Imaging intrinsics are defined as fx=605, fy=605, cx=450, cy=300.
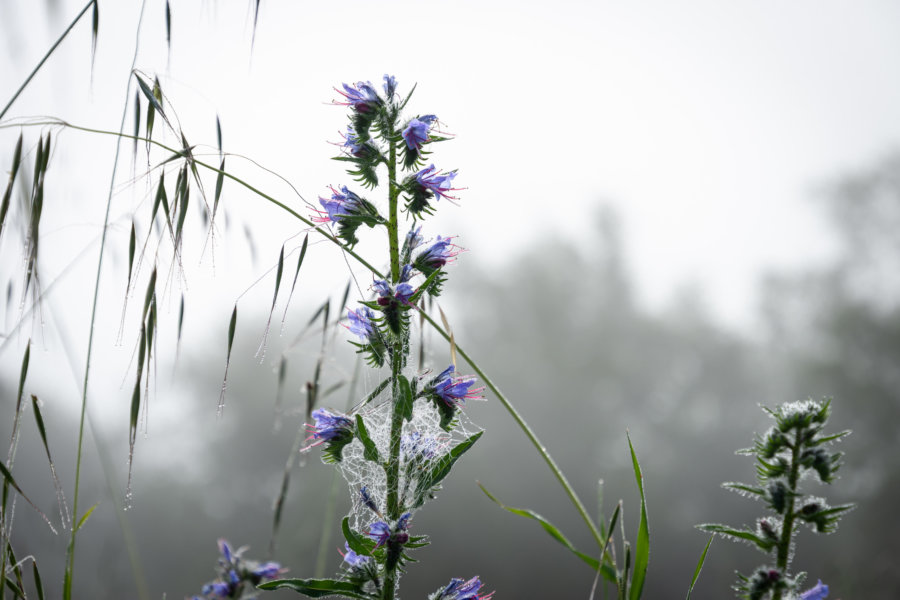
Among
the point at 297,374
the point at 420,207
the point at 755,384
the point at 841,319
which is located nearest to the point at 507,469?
the point at 297,374

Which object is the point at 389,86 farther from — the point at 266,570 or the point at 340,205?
the point at 266,570

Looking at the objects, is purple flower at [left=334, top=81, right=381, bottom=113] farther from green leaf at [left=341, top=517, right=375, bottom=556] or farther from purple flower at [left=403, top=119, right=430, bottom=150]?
green leaf at [left=341, top=517, right=375, bottom=556]

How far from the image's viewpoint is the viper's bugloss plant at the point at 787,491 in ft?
3.29

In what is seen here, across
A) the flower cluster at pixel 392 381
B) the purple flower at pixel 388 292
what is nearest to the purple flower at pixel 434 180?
the flower cluster at pixel 392 381

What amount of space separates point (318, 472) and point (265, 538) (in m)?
3.26

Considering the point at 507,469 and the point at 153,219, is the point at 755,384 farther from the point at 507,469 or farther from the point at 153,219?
the point at 153,219

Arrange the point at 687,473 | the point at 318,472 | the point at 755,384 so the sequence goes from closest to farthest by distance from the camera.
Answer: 1. the point at 318,472
2. the point at 687,473
3. the point at 755,384

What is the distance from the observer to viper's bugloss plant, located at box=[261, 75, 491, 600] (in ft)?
4.14

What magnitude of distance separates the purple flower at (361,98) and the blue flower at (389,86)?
5cm

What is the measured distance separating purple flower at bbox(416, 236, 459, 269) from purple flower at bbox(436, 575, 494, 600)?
0.71 m

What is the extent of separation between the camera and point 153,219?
1220mm

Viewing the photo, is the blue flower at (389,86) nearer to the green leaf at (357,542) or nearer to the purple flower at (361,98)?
the purple flower at (361,98)

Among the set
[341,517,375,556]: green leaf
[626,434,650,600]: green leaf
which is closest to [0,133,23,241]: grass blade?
[341,517,375,556]: green leaf

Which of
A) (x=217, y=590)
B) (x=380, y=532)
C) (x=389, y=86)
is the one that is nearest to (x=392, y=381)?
(x=380, y=532)
